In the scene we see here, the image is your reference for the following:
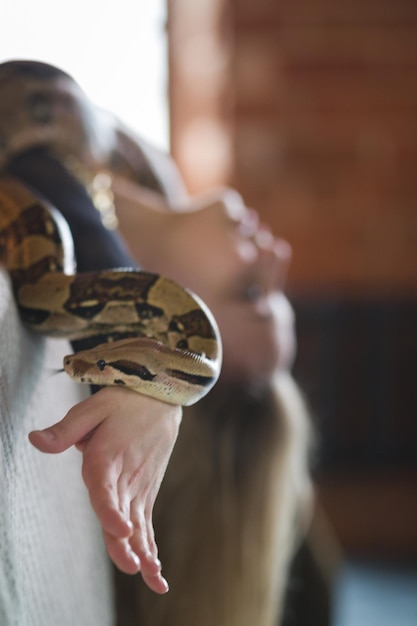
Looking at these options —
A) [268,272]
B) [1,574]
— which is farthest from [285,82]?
[1,574]

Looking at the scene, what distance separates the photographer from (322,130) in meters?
3.25

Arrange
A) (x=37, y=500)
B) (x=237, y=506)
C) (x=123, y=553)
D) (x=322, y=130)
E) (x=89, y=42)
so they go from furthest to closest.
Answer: (x=322, y=130), (x=237, y=506), (x=89, y=42), (x=37, y=500), (x=123, y=553)

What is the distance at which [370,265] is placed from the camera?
10.8 feet

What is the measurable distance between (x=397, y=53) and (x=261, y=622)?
9.01ft

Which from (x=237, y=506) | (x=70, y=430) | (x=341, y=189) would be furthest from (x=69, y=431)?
(x=341, y=189)

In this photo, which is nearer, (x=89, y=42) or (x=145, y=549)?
(x=145, y=549)

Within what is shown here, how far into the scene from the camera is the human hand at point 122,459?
406 millimetres

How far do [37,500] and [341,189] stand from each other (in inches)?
115

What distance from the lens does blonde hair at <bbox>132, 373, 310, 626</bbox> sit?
99cm

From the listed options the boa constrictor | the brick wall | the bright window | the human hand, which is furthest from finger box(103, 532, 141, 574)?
the brick wall

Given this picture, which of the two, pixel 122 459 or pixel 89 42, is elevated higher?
pixel 89 42

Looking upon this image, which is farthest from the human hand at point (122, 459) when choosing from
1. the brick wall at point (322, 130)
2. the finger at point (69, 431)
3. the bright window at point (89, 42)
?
the brick wall at point (322, 130)

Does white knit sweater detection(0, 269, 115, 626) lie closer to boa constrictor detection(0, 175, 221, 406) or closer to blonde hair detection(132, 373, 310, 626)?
boa constrictor detection(0, 175, 221, 406)

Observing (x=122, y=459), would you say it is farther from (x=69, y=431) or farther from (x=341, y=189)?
(x=341, y=189)
